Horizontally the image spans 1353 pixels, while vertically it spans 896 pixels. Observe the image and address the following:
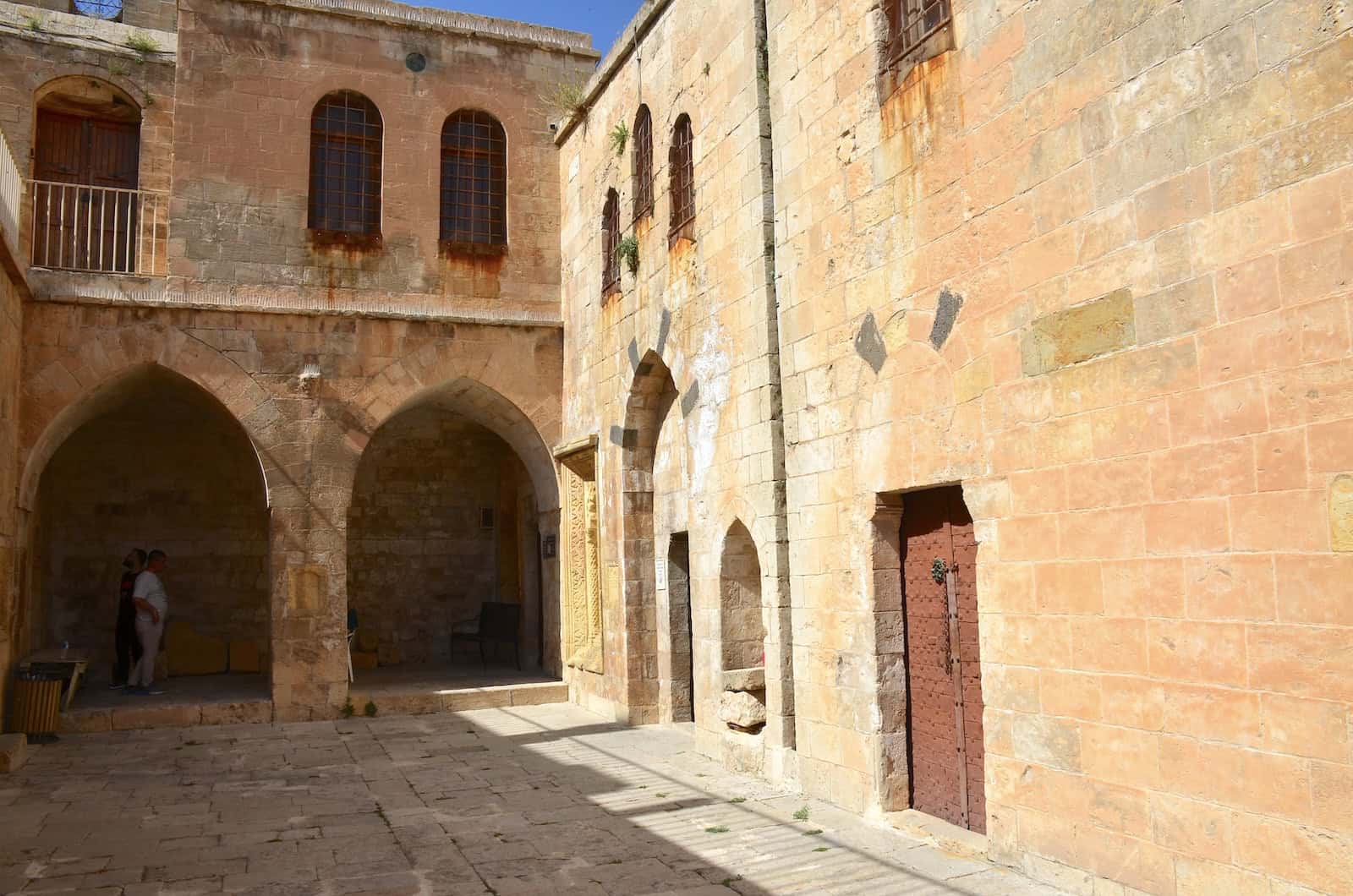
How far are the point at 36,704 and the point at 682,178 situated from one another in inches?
264

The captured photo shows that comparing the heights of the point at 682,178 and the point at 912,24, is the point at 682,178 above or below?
above

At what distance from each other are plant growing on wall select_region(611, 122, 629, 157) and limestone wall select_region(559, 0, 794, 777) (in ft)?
0.24

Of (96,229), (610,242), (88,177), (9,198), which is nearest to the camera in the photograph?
(9,198)

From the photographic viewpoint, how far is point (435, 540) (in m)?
13.3

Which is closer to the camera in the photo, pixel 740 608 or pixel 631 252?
pixel 740 608

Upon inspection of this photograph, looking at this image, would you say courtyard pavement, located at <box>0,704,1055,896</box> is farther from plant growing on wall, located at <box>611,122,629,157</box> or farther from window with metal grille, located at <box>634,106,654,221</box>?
plant growing on wall, located at <box>611,122,629,157</box>

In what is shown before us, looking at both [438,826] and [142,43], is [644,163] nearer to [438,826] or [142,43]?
[142,43]

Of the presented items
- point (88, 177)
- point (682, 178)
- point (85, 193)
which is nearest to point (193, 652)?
point (85, 193)

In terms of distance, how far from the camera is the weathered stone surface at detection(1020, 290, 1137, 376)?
408 centimetres

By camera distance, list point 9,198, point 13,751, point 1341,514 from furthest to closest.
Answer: point 9,198
point 13,751
point 1341,514

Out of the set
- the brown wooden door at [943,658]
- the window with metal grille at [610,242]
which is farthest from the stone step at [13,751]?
the brown wooden door at [943,658]

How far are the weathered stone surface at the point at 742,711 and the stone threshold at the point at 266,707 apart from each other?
3.77m

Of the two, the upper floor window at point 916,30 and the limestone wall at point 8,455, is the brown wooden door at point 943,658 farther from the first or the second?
the limestone wall at point 8,455

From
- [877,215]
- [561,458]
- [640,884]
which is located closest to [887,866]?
[640,884]
